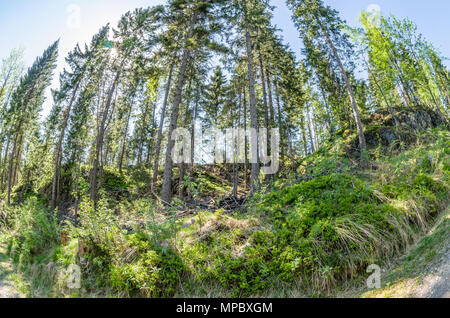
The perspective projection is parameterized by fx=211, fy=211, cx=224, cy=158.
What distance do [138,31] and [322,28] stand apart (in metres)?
12.2

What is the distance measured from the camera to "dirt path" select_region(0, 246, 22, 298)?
2783mm

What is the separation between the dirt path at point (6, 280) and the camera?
2783 mm

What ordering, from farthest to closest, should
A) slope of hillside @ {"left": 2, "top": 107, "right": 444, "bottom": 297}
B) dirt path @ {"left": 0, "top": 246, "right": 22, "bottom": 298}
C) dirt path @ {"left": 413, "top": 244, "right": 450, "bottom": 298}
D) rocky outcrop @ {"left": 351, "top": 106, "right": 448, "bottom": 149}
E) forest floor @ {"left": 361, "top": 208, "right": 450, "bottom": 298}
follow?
rocky outcrop @ {"left": 351, "top": 106, "right": 448, "bottom": 149}, slope of hillside @ {"left": 2, "top": 107, "right": 444, "bottom": 297}, dirt path @ {"left": 0, "top": 246, "right": 22, "bottom": 298}, forest floor @ {"left": 361, "top": 208, "right": 450, "bottom": 298}, dirt path @ {"left": 413, "top": 244, "right": 450, "bottom": 298}

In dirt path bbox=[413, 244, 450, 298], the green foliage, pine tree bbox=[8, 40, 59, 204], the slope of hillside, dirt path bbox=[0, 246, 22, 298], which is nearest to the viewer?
dirt path bbox=[413, 244, 450, 298]

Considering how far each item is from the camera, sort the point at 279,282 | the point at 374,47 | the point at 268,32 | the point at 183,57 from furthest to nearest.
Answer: the point at 374,47 → the point at 268,32 → the point at 183,57 → the point at 279,282

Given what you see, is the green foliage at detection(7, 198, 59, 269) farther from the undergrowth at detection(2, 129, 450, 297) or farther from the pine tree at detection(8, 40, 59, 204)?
the pine tree at detection(8, 40, 59, 204)

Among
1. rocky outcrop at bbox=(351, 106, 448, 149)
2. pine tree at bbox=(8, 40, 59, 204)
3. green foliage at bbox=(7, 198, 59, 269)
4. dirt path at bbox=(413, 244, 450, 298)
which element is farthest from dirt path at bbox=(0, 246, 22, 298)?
pine tree at bbox=(8, 40, 59, 204)

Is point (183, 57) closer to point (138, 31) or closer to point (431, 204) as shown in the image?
point (138, 31)

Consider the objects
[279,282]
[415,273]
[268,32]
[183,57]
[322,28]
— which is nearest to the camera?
[415,273]

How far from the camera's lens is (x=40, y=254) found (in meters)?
4.19

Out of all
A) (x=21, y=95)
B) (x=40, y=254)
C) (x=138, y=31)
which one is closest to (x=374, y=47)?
(x=138, y=31)

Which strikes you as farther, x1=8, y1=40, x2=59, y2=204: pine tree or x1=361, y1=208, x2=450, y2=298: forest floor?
x1=8, y1=40, x2=59, y2=204: pine tree

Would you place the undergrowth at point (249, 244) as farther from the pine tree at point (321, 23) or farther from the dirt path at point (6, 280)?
the pine tree at point (321, 23)

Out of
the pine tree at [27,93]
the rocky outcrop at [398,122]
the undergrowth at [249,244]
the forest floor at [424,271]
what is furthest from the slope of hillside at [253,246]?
the pine tree at [27,93]
